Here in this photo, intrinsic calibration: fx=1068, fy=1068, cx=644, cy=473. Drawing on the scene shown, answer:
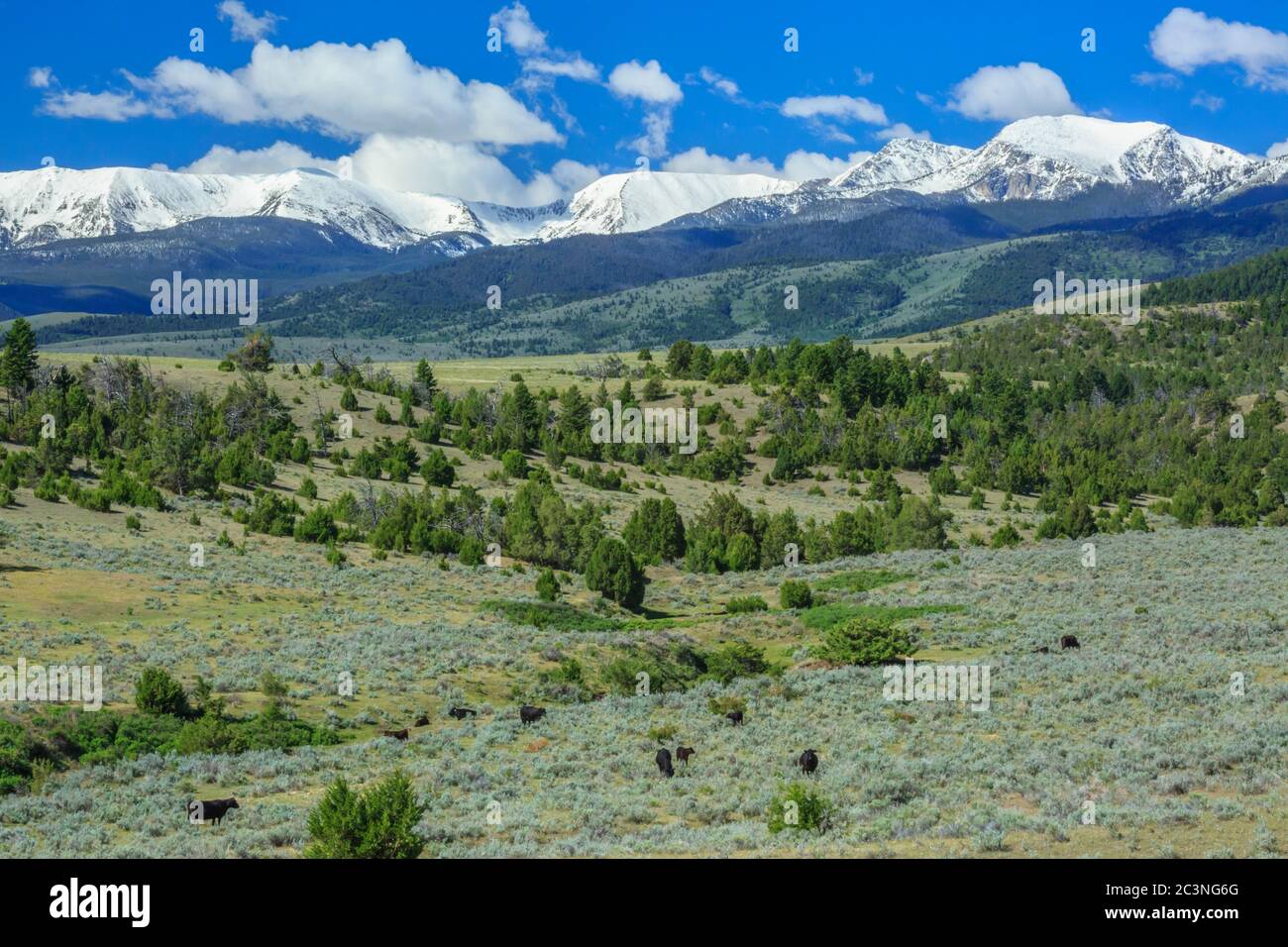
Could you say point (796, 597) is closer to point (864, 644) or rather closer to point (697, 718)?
point (864, 644)

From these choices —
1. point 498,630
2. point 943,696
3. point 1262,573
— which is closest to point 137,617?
point 498,630

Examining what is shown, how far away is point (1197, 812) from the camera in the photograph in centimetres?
1791

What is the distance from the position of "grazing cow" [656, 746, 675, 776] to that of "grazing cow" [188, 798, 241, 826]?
908cm

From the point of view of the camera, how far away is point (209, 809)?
68.0ft

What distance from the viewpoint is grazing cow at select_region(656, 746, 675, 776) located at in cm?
2427

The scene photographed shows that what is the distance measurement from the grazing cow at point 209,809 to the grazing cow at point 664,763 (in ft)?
29.8

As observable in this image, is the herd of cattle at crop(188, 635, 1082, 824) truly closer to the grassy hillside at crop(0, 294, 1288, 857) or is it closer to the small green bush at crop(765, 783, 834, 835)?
the grassy hillside at crop(0, 294, 1288, 857)

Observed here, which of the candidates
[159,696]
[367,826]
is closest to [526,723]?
[159,696]

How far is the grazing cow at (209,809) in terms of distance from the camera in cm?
2044

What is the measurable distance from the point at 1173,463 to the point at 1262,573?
252 feet

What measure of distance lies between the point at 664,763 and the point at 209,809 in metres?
9.63

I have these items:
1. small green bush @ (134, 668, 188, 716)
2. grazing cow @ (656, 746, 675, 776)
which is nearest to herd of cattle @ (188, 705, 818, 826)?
grazing cow @ (656, 746, 675, 776)
